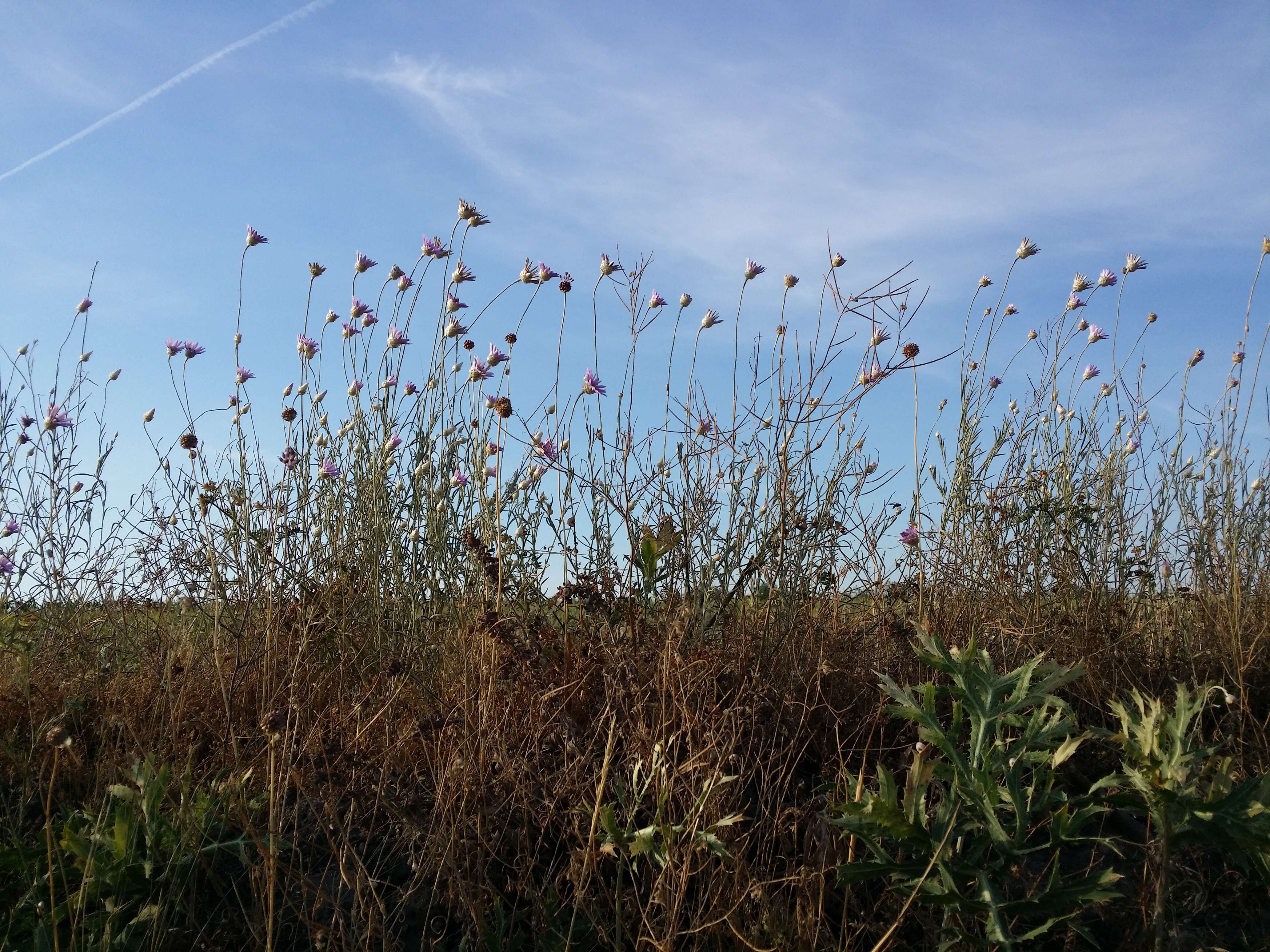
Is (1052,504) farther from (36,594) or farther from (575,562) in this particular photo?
(36,594)

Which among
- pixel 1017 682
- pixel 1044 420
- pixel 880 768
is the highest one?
pixel 1044 420

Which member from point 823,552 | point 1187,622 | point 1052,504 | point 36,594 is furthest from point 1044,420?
point 36,594

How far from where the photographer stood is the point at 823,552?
276cm

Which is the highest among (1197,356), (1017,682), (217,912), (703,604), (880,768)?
(1197,356)

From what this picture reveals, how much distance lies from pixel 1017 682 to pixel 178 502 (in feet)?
10.1

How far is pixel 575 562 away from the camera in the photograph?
2715 mm

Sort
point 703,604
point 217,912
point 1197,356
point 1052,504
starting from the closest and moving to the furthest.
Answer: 1. point 217,912
2. point 703,604
3. point 1052,504
4. point 1197,356

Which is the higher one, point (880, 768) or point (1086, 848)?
point (880, 768)

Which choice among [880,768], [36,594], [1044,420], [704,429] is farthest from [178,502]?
[1044,420]

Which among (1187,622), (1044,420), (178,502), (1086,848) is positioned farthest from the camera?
(1044,420)

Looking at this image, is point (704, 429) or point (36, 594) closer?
point (704, 429)

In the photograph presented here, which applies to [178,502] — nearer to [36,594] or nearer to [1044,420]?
[36,594]

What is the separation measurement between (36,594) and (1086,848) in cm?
381

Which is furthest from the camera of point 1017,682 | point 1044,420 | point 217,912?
point 1044,420
